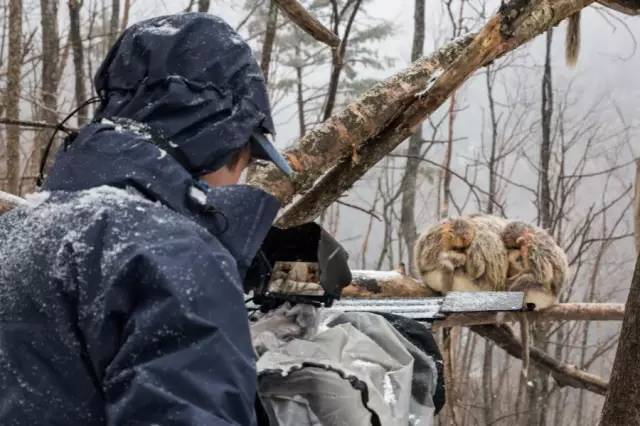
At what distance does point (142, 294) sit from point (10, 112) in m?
4.91

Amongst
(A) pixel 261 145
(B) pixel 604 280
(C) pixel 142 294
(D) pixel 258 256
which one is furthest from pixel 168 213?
(B) pixel 604 280

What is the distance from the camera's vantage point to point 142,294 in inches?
45.3

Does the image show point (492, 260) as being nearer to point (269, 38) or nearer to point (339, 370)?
point (269, 38)

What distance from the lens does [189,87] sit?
4.63ft

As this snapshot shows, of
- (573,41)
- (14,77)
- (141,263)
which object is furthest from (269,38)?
(141,263)

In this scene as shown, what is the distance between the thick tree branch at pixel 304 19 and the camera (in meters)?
3.92

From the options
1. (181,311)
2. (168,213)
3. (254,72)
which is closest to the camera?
(181,311)

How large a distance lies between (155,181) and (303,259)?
75 centimetres

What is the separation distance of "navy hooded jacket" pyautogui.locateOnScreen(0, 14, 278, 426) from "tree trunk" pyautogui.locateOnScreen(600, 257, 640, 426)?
5.50ft

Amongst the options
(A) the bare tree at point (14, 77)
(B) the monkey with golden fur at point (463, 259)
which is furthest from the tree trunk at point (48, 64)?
(B) the monkey with golden fur at point (463, 259)

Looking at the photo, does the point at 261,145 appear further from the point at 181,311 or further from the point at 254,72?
the point at 181,311

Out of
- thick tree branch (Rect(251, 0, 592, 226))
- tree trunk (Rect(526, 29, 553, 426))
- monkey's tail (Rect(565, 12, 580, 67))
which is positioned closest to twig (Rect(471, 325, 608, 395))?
thick tree branch (Rect(251, 0, 592, 226))

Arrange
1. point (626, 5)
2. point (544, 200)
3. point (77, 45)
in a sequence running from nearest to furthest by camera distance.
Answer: point (626, 5), point (77, 45), point (544, 200)

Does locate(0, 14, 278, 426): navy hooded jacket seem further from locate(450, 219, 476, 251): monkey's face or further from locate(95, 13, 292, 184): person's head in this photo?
locate(450, 219, 476, 251): monkey's face
